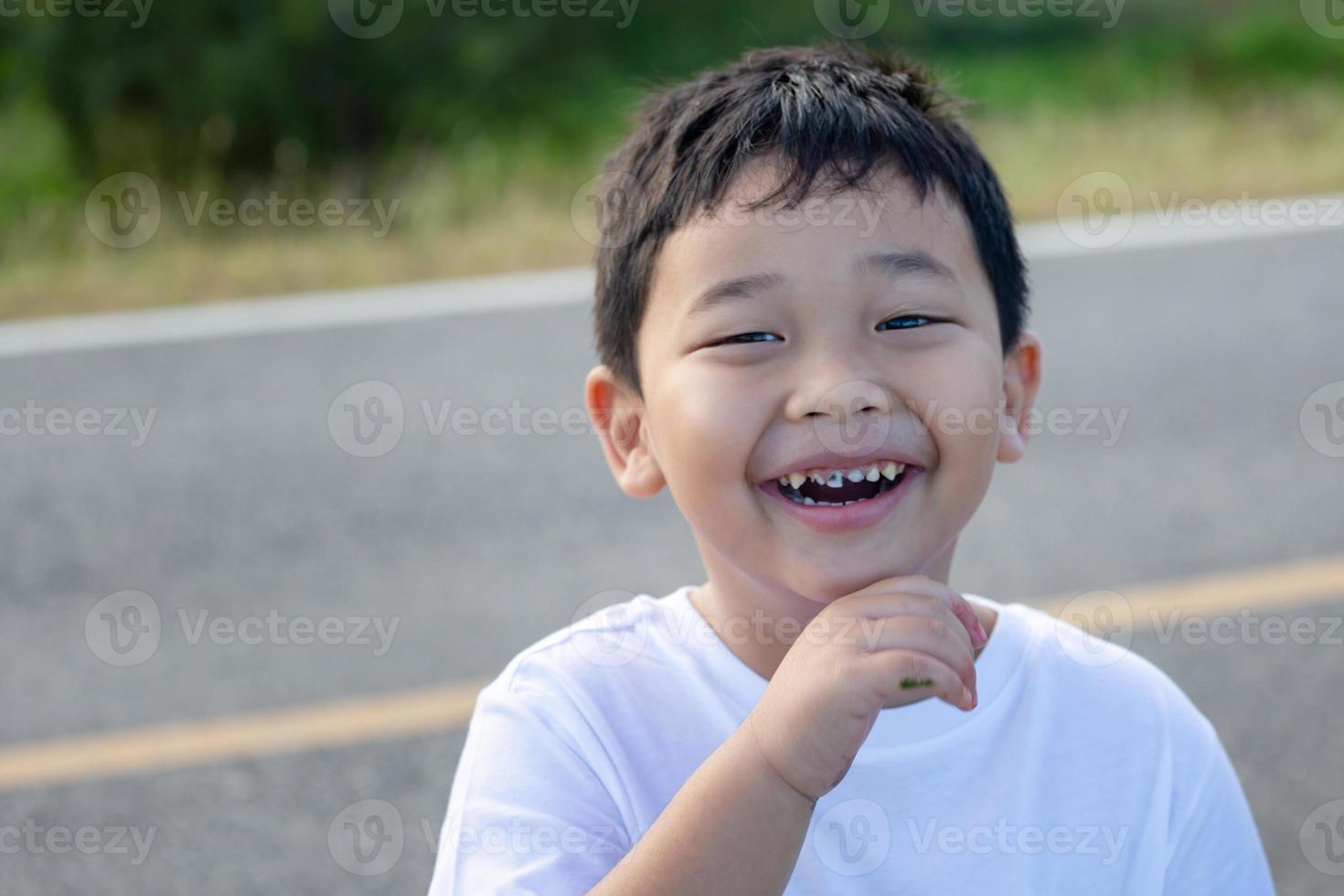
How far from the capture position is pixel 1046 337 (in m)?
6.01

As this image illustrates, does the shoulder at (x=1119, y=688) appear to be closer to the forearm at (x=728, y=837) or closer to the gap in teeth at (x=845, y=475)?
the gap in teeth at (x=845, y=475)

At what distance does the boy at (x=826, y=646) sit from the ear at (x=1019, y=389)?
0.03 metres

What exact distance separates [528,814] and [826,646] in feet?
1.07

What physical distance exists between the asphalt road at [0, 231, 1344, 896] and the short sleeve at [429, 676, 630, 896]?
5.37 ft

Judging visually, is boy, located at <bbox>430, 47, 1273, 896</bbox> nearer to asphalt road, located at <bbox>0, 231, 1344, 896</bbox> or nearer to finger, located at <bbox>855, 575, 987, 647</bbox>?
finger, located at <bbox>855, 575, 987, 647</bbox>

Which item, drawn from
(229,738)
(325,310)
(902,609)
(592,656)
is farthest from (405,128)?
(902,609)

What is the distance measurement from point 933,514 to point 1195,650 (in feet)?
8.34

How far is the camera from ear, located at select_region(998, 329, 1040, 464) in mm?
1728

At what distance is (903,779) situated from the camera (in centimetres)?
153

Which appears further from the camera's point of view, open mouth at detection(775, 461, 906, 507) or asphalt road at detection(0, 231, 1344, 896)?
asphalt road at detection(0, 231, 1344, 896)

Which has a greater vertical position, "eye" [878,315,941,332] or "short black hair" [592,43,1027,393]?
"short black hair" [592,43,1027,393]

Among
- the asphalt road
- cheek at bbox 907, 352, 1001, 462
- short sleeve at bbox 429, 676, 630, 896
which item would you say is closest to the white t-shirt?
short sleeve at bbox 429, 676, 630, 896

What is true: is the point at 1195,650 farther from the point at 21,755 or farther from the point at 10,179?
the point at 10,179

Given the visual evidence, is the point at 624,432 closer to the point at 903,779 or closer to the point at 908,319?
the point at 908,319
